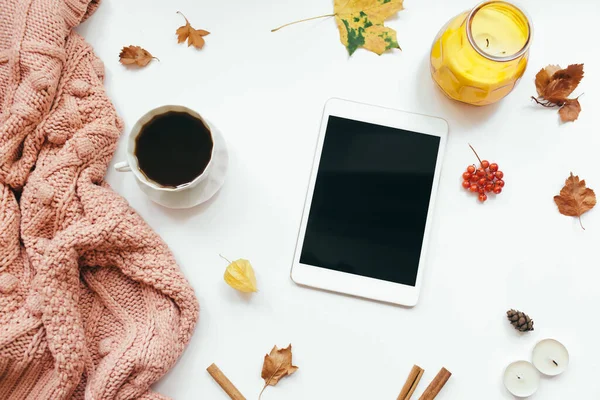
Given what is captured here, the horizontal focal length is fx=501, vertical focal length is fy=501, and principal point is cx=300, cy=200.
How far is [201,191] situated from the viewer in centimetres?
78

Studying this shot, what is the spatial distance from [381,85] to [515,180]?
0.89ft


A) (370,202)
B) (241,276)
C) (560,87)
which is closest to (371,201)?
(370,202)

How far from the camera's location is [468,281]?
2.69 feet

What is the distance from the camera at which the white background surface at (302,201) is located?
809mm

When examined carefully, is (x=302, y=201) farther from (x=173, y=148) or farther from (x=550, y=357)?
(x=550, y=357)

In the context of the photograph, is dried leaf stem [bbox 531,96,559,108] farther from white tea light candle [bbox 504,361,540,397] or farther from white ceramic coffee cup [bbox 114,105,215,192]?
white ceramic coffee cup [bbox 114,105,215,192]

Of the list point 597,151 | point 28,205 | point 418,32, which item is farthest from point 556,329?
point 28,205

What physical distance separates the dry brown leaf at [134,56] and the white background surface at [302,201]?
2cm

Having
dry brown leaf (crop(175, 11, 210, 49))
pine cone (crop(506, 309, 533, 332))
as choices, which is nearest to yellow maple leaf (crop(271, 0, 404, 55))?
dry brown leaf (crop(175, 11, 210, 49))

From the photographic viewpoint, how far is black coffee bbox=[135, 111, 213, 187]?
74 centimetres

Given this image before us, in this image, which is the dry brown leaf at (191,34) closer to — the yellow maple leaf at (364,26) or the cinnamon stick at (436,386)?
the yellow maple leaf at (364,26)

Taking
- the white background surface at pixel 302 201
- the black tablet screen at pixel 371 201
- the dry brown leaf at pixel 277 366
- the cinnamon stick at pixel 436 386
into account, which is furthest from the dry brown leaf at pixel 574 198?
the dry brown leaf at pixel 277 366

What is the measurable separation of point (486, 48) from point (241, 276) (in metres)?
0.51

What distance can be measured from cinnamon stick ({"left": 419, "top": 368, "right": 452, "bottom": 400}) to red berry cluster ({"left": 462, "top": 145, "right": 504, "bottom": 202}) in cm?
29
